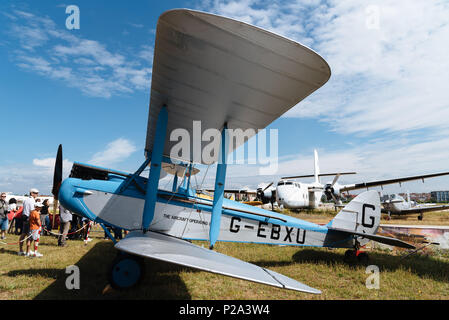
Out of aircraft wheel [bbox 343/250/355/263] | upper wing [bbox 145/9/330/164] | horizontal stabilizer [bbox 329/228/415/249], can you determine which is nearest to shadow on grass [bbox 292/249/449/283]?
aircraft wheel [bbox 343/250/355/263]

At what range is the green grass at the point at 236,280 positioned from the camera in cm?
393

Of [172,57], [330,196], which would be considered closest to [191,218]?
[172,57]

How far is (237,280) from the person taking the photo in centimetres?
479

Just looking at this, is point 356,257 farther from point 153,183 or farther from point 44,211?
point 44,211

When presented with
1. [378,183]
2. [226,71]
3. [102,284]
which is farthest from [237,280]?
[378,183]

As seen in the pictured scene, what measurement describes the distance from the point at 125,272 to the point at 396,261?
A: 6.59 m

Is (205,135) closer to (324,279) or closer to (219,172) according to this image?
(219,172)

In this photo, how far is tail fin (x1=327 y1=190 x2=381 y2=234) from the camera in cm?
655

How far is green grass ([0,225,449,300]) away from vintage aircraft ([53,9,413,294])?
23.8 inches

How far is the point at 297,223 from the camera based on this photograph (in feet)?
19.9

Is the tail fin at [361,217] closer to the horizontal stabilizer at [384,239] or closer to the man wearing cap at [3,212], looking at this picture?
the horizontal stabilizer at [384,239]

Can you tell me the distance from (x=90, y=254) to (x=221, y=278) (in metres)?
4.17

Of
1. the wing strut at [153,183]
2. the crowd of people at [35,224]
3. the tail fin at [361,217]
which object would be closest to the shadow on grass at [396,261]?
the tail fin at [361,217]
